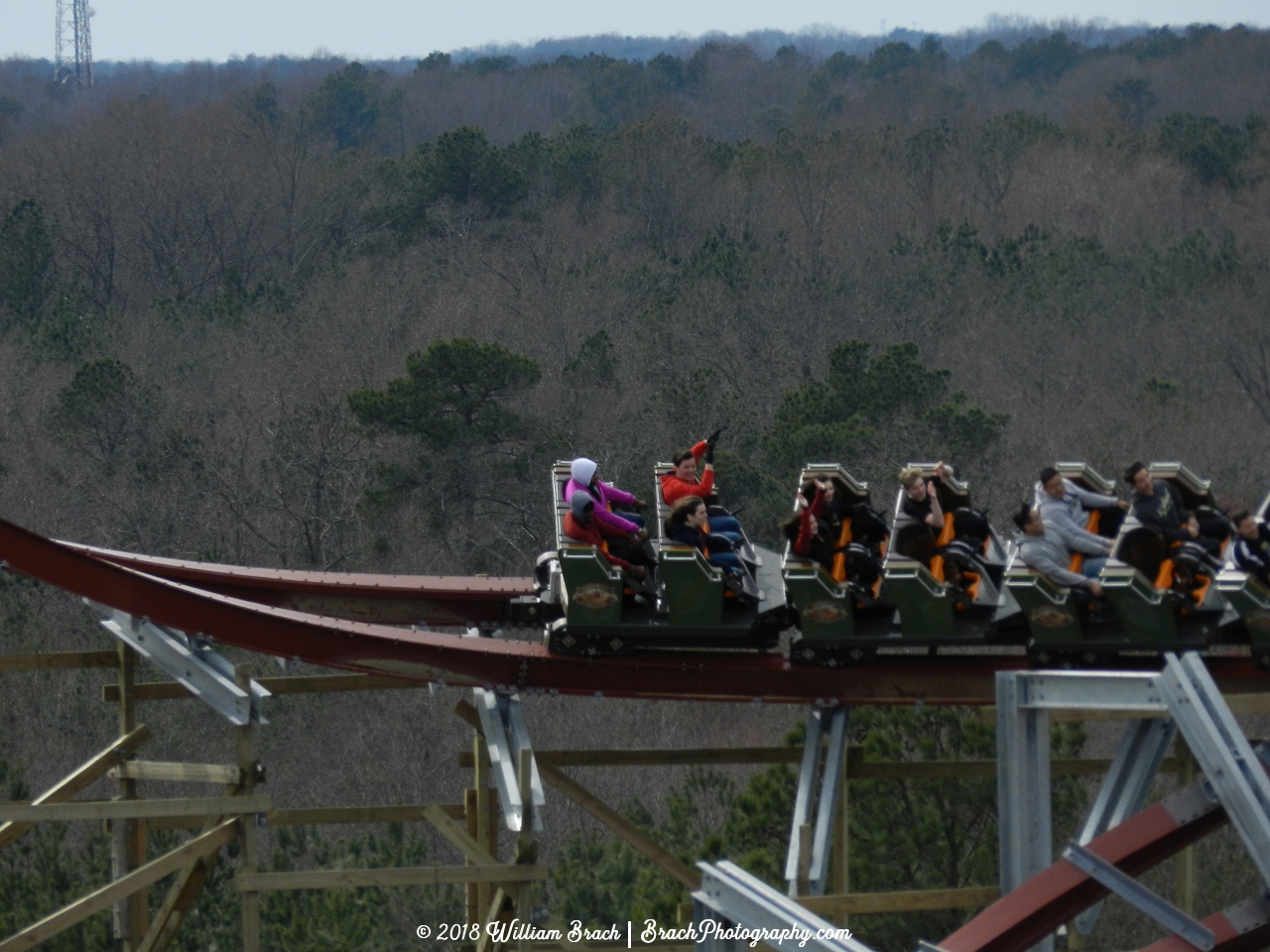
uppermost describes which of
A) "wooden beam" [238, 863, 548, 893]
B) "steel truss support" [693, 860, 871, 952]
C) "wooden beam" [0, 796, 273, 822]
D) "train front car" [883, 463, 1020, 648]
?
"train front car" [883, 463, 1020, 648]

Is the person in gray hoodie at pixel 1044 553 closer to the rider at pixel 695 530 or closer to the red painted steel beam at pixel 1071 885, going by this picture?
the rider at pixel 695 530

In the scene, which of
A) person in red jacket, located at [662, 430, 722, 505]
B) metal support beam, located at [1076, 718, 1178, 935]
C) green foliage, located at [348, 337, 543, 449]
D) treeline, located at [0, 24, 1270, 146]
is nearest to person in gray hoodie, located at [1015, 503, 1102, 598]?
metal support beam, located at [1076, 718, 1178, 935]

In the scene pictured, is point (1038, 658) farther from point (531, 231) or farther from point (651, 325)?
point (531, 231)

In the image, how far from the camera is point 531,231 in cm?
4522

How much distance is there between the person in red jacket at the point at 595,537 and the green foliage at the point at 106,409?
21.7m

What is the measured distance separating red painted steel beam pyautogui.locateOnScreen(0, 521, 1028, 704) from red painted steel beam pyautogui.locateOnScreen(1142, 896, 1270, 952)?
6.51ft

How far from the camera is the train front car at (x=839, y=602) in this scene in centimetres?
980

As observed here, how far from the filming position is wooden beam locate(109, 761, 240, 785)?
385 inches

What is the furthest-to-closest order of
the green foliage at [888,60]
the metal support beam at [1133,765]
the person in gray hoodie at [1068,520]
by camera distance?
the green foliage at [888,60] → the person in gray hoodie at [1068,520] → the metal support beam at [1133,765]

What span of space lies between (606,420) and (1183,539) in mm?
23576

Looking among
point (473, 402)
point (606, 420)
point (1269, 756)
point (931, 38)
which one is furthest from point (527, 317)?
point (931, 38)

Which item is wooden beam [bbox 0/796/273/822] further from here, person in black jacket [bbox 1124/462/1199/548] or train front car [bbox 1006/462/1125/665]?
person in black jacket [bbox 1124/462/1199/548]

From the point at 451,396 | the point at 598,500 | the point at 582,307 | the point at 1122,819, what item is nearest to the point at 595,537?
the point at 598,500

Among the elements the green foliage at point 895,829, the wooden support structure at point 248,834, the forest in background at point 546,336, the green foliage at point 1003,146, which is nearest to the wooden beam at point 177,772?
the wooden support structure at point 248,834
